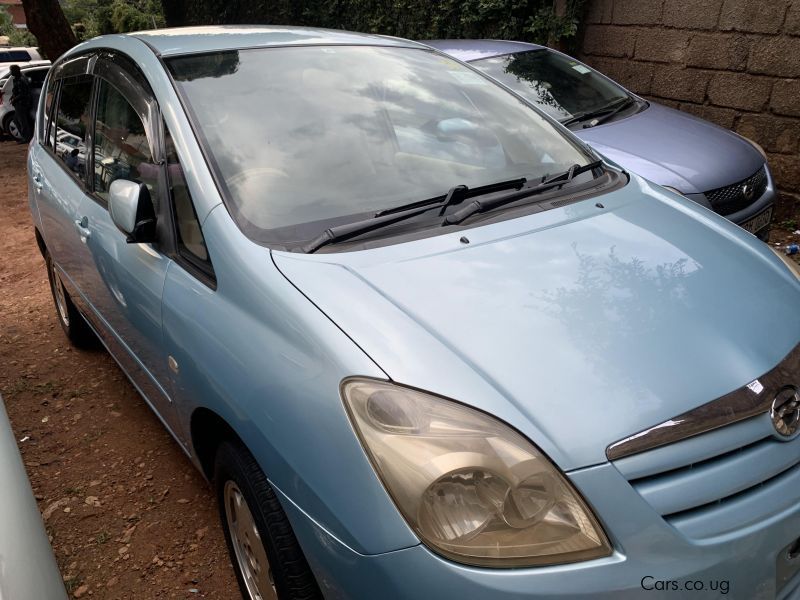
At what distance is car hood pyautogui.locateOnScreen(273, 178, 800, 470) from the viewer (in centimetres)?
153

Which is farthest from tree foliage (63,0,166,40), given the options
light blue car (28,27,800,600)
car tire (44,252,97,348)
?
light blue car (28,27,800,600)

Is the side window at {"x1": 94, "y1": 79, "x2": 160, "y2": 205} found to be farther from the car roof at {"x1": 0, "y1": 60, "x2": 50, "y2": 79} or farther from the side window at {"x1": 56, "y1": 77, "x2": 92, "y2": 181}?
the car roof at {"x1": 0, "y1": 60, "x2": 50, "y2": 79}

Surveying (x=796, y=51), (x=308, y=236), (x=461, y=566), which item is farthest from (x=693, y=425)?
(x=796, y=51)

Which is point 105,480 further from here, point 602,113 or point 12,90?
point 12,90

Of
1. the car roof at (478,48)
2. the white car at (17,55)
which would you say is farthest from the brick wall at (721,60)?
the white car at (17,55)

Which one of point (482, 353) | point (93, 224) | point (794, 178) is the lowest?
point (794, 178)

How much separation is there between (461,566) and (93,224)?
2.24m

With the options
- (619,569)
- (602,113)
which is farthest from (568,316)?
(602,113)

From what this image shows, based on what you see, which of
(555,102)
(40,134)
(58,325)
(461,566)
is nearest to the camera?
(461,566)

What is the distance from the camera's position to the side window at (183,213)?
7.05ft

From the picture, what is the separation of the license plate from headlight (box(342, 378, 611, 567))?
341 cm

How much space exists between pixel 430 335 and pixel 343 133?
3.53ft

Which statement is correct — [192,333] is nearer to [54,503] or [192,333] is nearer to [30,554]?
[30,554]

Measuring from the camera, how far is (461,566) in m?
1.39
